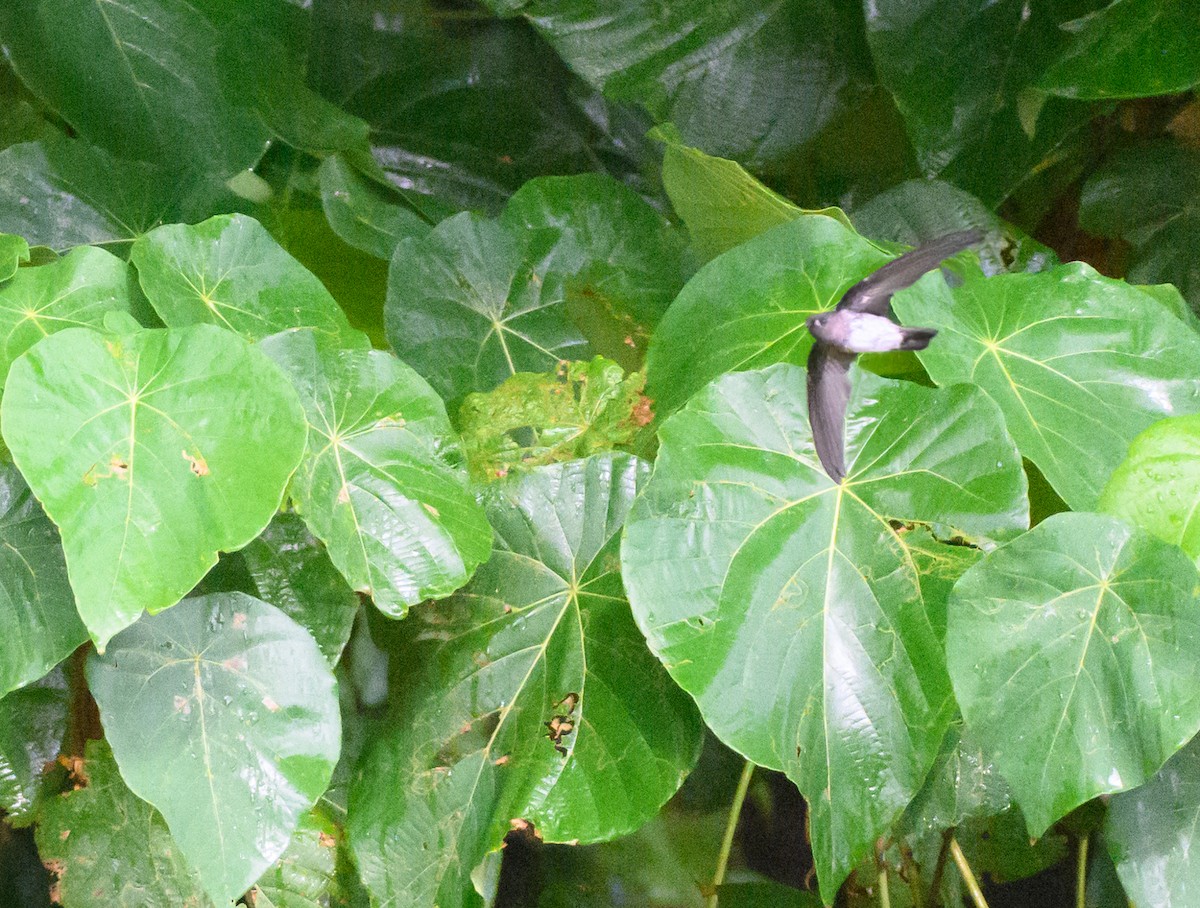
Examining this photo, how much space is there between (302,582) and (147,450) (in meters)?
0.15

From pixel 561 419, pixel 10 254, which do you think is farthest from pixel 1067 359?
pixel 10 254

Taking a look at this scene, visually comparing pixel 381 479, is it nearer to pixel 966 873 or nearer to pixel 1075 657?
pixel 1075 657

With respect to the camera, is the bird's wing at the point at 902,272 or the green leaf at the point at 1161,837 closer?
the bird's wing at the point at 902,272

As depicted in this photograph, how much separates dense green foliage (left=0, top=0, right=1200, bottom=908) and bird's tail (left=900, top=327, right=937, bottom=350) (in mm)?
137

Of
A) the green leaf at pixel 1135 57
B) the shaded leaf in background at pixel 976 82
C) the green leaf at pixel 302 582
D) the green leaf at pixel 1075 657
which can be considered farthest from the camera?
the shaded leaf in background at pixel 976 82

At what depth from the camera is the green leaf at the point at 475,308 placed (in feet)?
2.59

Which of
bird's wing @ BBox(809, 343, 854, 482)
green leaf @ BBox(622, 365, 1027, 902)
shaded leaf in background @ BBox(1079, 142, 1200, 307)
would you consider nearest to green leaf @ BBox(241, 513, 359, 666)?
green leaf @ BBox(622, 365, 1027, 902)

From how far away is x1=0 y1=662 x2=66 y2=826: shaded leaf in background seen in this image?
646 mm

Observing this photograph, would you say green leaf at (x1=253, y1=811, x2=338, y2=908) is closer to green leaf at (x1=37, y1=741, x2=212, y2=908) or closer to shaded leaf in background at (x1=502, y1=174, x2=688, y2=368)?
green leaf at (x1=37, y1=741, x2=212, y2=908)

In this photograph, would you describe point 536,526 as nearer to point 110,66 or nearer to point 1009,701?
point 1009,701

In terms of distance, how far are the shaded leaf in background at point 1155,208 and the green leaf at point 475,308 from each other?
22.5 inches

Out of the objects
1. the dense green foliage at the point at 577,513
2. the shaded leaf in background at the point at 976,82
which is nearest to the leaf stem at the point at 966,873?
the dense green foliage at the point at 577,513

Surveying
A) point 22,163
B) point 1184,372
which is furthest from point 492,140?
point 1184,372

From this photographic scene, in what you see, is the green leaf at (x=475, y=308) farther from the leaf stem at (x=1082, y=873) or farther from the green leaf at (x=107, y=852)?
the leaf stem at (x=1082, y=873)
